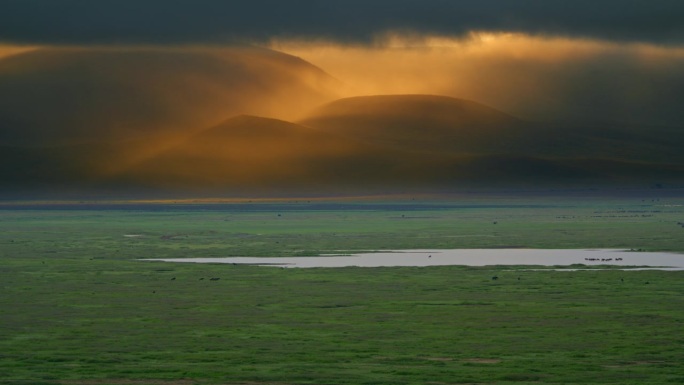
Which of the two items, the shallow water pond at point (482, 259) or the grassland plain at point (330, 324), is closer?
the grassland plain at point (330, 324)

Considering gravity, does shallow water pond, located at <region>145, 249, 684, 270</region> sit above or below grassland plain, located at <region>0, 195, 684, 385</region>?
above

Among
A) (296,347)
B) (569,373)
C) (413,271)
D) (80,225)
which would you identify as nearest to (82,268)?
(413,271)

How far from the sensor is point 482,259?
43.8 m

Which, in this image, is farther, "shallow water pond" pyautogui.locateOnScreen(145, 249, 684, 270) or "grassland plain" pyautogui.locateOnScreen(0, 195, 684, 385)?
"shallow water pond" pyautogui.locateOnScreen(145, 249, 684, 270)

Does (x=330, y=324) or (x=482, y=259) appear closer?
(x=330, y=324)

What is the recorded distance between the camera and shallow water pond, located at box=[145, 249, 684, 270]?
41.7 m

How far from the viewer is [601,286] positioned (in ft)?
107

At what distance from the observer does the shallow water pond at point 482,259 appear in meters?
41.7

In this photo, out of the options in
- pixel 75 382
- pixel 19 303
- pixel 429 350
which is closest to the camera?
pixel 75 382

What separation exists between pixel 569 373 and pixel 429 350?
3.02m

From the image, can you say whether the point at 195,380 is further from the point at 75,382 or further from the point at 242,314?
the point at 242,314

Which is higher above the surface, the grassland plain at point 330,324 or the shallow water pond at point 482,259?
the shallow water pond at point 482,259

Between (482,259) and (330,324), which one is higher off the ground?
(482,259)

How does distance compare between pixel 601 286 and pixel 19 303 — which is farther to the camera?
pixel 601 286
